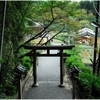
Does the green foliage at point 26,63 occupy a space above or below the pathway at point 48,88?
above

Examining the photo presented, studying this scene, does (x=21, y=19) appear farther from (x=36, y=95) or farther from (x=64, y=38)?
(x=64, y=38)

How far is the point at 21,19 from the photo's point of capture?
4.59 meters

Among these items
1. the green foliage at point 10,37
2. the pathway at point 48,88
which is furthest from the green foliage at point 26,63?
the green foliage at point 10,37

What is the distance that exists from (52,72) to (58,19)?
2441 mm

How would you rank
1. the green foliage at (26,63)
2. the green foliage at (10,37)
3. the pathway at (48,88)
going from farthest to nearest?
the green foliage at (26,63) → the pathway at (48,88) → the green foliage at (10,37)

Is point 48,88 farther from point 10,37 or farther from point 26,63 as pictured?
point 10,37

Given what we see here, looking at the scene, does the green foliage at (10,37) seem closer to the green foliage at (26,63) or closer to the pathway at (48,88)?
the pathway at (48,88)

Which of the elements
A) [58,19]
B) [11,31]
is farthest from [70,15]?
[11,31]

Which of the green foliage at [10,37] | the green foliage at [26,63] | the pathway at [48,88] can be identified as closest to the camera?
the green foliage at [10,37]

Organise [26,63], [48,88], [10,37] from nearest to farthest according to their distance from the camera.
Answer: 1. [10,37]
2. [48,88]
3. [26,63]

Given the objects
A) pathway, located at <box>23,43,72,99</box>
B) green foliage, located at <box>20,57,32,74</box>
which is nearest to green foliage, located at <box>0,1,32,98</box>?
pathway, located at <box>23,43,72,99</box>

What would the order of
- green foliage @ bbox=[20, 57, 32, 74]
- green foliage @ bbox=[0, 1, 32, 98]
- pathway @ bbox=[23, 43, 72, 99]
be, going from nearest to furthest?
1. green foliage @ bbox=[0, 1, 32, 98]
2. pathway @ bbox=[23, 43, 72, 99]
3. green foliage @ bbox=[20, 57, 32, 74]

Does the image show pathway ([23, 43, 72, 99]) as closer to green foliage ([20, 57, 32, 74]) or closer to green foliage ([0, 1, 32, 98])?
green foliage ([20, 57, 32, 74])

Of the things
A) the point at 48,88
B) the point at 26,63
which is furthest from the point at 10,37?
the point at 26,63
